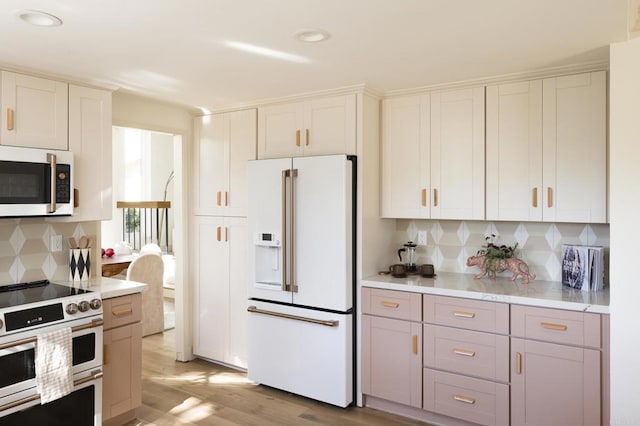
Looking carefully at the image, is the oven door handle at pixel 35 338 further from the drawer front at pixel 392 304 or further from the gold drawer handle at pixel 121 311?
the drawer front at pixel 392 304

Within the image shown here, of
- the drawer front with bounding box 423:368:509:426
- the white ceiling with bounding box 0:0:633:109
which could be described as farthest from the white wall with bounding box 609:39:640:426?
the drawer front with bounding box 423:368:509:426

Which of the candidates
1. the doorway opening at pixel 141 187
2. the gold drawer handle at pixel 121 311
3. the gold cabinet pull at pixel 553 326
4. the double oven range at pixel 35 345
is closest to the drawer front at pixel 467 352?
the gold cabinet pull at pixel 553 326

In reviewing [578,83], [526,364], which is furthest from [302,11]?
[526,364]

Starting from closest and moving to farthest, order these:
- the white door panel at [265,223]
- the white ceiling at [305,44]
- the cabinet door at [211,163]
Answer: the white ceiling at [305,44] → the white door panel at [265,223] → the cabinet door at [211,163]

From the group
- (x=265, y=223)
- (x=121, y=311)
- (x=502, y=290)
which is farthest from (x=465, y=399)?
(x=121, y=311)

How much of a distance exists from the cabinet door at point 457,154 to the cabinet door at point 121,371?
2239 millimetres

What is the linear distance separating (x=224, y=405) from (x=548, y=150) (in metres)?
2.83

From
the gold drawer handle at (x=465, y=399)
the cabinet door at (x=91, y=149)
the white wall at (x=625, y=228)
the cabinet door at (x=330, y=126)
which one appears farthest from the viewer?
the cabinet door at (x=330, y=126)

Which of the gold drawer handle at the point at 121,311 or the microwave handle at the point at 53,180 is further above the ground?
the microwave handle at the point at 53,180

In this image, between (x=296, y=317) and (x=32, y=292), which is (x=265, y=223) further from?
(x=32, y=292)

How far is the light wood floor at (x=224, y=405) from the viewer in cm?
317

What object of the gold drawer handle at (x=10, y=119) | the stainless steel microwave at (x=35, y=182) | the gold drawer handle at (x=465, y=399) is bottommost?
the gold drawer handle at (x=465, y=399)

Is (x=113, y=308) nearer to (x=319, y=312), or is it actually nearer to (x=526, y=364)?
(x=319, y=312)

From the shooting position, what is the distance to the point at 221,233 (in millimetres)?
4098
